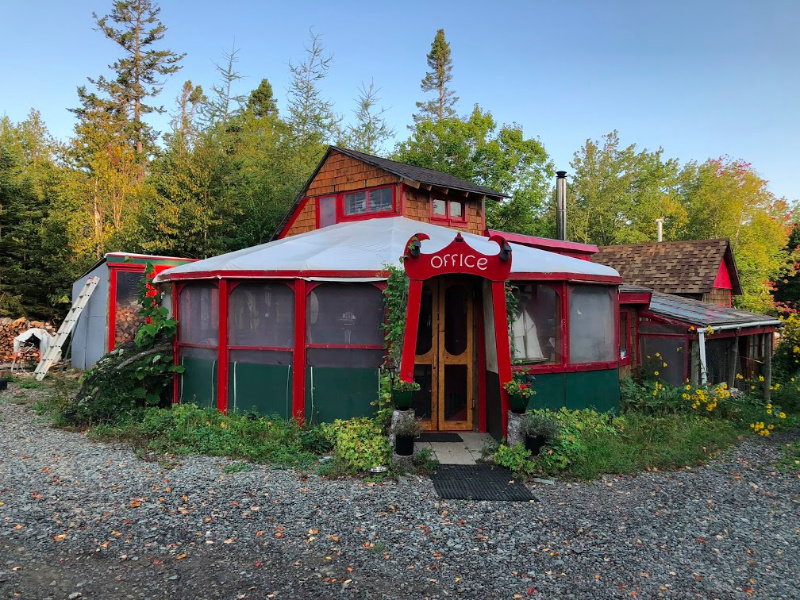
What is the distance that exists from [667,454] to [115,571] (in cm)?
620

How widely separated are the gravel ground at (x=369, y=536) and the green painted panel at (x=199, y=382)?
1.80 meters

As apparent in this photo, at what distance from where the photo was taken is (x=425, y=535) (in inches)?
170

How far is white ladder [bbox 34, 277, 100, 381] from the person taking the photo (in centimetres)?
1202

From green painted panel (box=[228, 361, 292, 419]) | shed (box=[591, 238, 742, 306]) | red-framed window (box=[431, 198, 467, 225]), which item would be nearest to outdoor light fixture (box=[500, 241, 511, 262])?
green painted panel (box=[228, 361, 292, 419])

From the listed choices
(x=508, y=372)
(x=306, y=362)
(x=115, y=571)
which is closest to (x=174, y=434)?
(x=306, y=362)

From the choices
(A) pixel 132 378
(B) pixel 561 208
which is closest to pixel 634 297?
(B) pixel 561 208

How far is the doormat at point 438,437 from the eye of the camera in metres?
7.10

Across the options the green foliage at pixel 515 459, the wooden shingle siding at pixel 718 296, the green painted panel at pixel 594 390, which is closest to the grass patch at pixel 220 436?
the green foliage at pixel 515 459

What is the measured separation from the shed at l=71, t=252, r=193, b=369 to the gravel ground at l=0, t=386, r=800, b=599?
6.21m

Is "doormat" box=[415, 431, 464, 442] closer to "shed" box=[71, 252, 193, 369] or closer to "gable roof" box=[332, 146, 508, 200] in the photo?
"gable roof" box=[332, 146, 508, 200]

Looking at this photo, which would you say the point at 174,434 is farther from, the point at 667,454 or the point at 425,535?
the point at 667,454

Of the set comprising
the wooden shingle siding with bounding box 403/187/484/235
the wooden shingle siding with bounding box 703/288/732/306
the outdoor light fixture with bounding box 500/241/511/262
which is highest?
the wooden shingle siding with bounding box 403/187/484/235

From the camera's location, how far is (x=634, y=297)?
31.7 feet

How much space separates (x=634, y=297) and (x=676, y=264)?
28.4 ft
